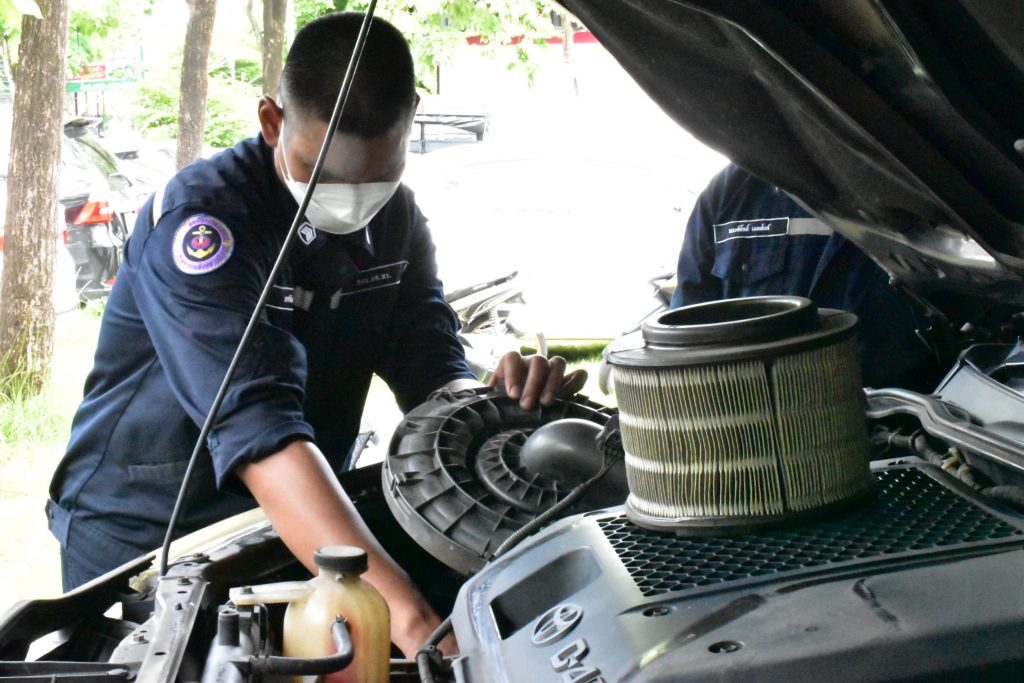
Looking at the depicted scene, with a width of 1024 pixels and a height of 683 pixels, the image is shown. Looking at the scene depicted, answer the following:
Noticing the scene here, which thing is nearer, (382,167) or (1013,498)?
(1013,498)

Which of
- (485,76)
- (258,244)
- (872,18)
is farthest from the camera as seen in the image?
(485,76)

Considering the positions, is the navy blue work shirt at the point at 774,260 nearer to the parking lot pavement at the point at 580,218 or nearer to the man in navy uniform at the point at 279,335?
the man in navy uniform at the point at 279,335

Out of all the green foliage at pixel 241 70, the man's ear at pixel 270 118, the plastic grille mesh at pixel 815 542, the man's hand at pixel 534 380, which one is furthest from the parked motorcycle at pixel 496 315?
the green foliage at pixel 241 70

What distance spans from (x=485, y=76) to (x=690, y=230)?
14.0 metres

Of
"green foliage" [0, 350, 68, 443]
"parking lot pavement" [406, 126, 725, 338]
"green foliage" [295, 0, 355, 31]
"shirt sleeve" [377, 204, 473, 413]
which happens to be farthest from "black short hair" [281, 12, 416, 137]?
"green foliage" [295, 0, 355, 31]

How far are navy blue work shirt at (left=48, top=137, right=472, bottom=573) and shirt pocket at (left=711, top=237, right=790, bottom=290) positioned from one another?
0.75 meters

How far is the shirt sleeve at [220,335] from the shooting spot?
1.76 meters

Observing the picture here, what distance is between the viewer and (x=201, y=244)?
1.91 metres

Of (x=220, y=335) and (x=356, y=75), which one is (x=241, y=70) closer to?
(x=356, y=75)

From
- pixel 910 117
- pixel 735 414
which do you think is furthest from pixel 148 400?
pixel 910 117

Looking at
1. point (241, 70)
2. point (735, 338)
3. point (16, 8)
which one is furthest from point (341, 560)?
point (241, 70)

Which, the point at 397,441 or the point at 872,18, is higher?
the point at 872,18

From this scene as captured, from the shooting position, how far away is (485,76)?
1636cm

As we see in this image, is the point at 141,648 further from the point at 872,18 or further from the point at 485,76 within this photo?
the point at 485,76
